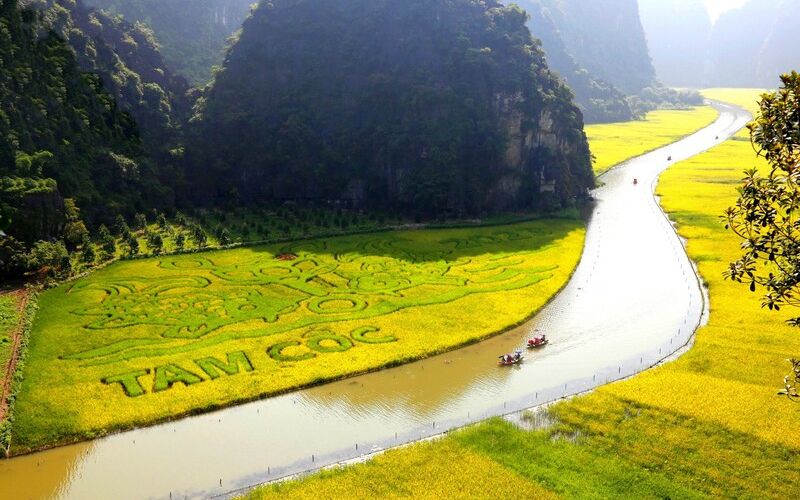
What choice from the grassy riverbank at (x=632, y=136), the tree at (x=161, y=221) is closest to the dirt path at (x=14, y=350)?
the tree at (x=161, y=221)

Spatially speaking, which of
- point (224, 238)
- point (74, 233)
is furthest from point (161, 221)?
point (74, 233)

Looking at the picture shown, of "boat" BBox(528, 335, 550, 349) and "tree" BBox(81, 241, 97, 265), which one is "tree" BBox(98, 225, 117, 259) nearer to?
"tree" BBox(81, 241, 97, 265)

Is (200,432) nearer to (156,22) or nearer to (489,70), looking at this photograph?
(489,70)

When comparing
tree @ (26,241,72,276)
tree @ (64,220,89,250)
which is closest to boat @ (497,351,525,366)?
tree @ (26,241,72,276)

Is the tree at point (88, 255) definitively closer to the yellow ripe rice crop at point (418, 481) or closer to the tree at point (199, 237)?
the tree at point (199, 237)

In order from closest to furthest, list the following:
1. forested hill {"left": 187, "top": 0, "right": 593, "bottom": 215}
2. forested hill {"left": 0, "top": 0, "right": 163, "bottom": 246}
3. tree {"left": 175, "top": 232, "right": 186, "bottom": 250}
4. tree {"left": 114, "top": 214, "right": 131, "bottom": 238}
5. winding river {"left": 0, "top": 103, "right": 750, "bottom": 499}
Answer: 1. winding river {"left": 0, "top": 103, "right": 750, "bottom": 499}
2. forested hill {"left": 0, "top": 0, "right": 163, "bottom": 246}
3. tree {"left": 175, "top": 232, "right": 186, "bottom": 250}
4. tree {"left": 114, "top": 214, "right": 131, "bottom": 238}
5. forested hill {"left": 187, "top": 0, "right": 593, "bottom": 215}

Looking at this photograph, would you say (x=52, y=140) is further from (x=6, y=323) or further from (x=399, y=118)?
(x=399, y=118)
